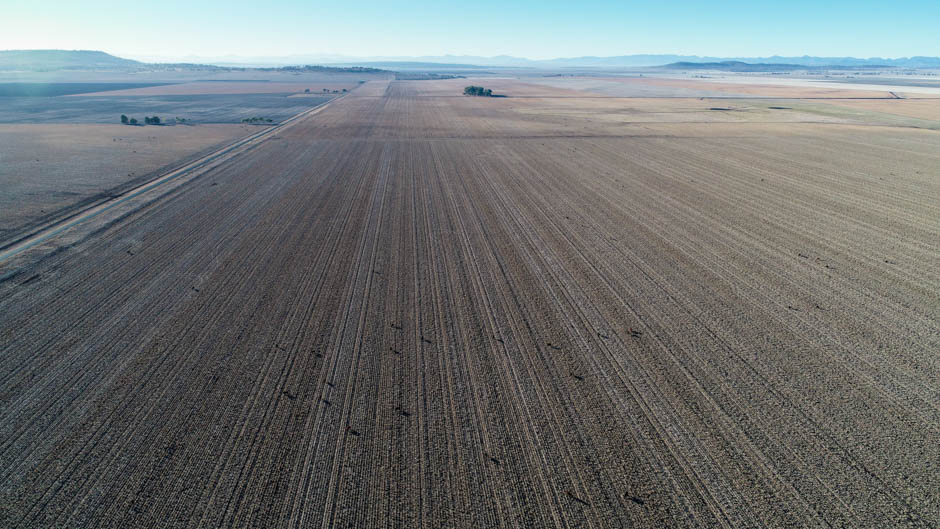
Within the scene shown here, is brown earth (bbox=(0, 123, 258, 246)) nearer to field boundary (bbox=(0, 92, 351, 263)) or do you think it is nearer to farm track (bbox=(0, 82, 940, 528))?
field boundary (bbox=(0, 92, 351, 263))

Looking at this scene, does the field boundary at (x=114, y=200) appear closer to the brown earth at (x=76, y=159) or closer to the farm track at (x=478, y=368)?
the brown earth at (x=76, y=159)

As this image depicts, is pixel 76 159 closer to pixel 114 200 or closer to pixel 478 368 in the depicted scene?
pixel 114 200

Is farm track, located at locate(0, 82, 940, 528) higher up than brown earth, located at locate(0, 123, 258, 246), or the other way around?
brown earth, located at locate(0, 123, 258, 246)

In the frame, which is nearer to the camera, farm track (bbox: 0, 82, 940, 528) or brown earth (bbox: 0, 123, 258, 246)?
farm track (bbox: 0, 82, 940, 528)

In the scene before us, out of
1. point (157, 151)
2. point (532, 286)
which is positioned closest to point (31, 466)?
point (532, 286)

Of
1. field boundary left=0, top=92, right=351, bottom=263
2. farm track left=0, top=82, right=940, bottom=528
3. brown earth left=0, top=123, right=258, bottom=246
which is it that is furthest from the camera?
brown earth left=0, top=123, right=258, bottom=246

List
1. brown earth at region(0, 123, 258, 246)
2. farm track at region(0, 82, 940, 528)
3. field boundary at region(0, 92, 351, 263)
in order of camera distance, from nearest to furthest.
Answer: farm track at region(0, 82, 940, 528), field boundary at region(0, 92, 351, 263), brown earth at region(0, 123, 258, 246)

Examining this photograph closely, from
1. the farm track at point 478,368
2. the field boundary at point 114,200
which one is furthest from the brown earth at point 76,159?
the farm track at point 478,368

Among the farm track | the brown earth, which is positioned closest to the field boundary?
the brown earth
